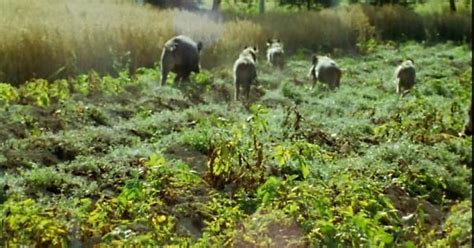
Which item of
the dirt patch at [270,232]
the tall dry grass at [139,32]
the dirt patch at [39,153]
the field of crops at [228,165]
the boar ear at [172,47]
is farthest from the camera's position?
the boar ear at [172,47]

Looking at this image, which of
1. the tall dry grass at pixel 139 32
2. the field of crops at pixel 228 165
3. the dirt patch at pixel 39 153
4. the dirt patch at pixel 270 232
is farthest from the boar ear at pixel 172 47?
the dirt patch at pixel 270 232

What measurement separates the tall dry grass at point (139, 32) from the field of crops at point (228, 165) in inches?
44.1

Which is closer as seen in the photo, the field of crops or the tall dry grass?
the field of crops

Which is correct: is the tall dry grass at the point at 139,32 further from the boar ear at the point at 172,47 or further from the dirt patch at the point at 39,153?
the dirt patch at the point at 39,153

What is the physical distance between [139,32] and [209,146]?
1005 centimetres

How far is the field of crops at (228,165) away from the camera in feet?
16.5

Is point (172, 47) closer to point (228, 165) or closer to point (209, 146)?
point (209, 146)

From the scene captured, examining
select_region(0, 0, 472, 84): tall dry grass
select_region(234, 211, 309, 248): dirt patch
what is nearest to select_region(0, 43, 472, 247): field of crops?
select_region(234, 211, 309, 248): dirt patch

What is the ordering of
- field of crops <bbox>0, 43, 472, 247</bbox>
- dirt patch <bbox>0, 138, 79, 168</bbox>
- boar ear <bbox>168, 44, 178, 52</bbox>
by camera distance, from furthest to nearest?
boar ear <bbox>168, 44, 178, 52</bbox>
dirt patch <bbox>0, 138, 79, 168</bbox>
field of crops <bbox>0, 43, 472, 247</bbox>

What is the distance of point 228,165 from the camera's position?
7.33 metres

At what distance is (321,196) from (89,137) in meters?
5.26

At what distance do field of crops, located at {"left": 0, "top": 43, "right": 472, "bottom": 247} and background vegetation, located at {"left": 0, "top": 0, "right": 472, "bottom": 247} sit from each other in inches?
0.9

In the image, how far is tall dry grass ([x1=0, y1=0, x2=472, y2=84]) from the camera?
1541cm

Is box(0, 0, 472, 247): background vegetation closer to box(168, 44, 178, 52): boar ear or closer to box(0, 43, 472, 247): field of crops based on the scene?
box(0, 43, 472, 247): field of crops
